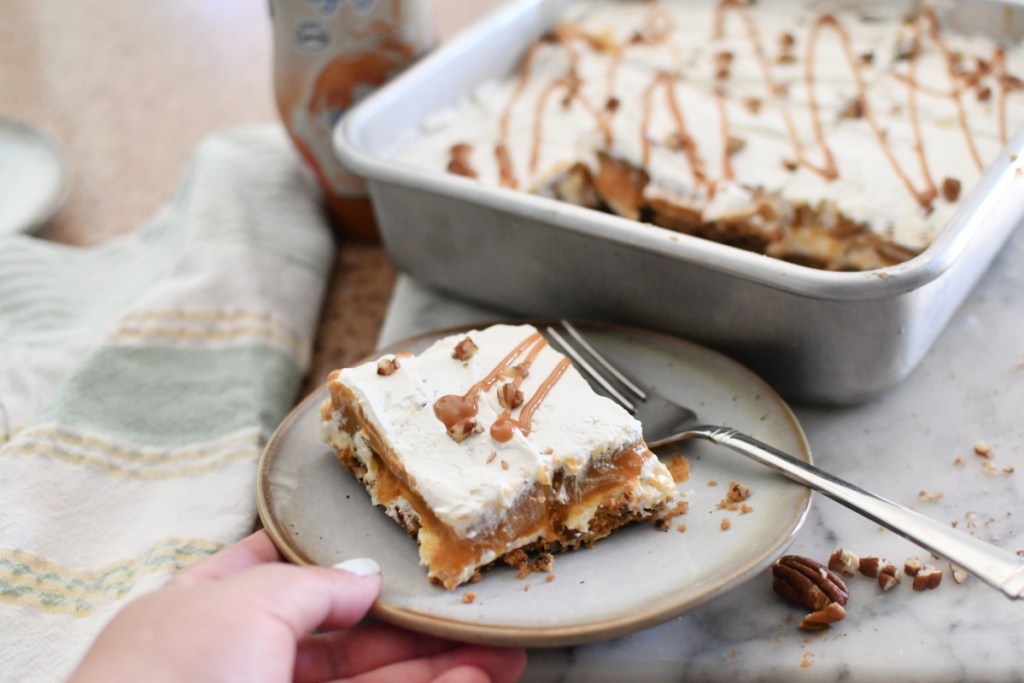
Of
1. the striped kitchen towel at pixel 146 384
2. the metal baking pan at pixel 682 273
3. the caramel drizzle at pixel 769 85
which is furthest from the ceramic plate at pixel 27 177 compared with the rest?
the caramel drizzle at pixel 769 85

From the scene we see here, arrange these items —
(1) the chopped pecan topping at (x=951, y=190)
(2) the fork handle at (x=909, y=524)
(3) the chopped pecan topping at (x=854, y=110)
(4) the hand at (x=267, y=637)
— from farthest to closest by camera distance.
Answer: (3) the chopped pecan topping at (x=854, y=110), (1) the chopped pecan topping at (x=951, y=190), (2) the fork handle at (x=909, y=524), (4) the hand at (x=267, y=637)

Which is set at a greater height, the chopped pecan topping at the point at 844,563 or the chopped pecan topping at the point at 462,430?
the chopped pecan topping at the point at 462,430

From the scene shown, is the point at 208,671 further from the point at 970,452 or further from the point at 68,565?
the point at 970,452

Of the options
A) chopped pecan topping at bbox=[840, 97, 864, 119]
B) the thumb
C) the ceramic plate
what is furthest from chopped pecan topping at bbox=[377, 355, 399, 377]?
the ceramic plate

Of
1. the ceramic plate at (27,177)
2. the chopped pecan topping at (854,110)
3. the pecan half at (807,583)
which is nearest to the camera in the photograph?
the pecan half at (807,583)

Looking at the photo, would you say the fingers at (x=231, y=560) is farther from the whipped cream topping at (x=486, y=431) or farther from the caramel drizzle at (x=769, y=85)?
the caramel drizzle at (x=769, y=85)

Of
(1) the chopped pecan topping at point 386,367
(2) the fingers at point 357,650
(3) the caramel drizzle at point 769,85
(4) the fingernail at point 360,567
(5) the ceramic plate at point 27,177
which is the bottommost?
(5) the ceramic plate at point 27,177

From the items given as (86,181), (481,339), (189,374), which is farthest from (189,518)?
(86,181)

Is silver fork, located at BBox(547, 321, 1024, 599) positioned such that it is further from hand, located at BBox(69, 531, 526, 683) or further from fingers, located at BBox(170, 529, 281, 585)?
fingers, located at BBox(170, 529, 281, 585)
